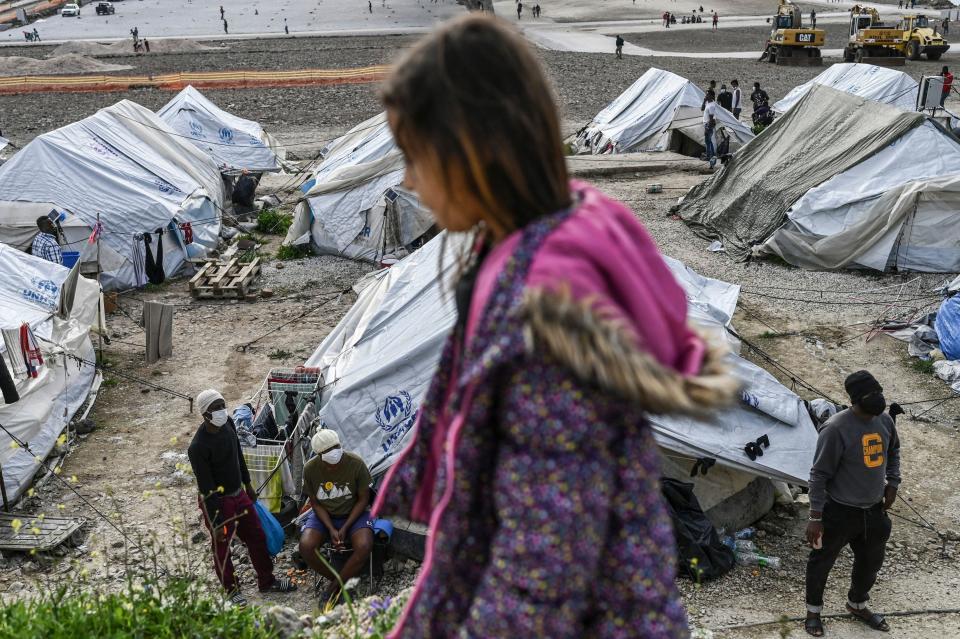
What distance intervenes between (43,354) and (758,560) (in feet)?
22.4

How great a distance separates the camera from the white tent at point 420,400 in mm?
6594

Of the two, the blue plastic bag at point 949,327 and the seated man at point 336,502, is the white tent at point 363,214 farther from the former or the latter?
the seated man at point 336,502

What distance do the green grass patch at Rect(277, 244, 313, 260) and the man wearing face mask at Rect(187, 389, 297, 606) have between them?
27.5 feet

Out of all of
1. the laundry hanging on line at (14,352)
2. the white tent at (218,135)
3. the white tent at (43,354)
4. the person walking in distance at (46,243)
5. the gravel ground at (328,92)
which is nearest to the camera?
the white tent at (43,354)

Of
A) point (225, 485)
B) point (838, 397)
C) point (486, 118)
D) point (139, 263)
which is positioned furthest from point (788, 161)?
point (486, 118)

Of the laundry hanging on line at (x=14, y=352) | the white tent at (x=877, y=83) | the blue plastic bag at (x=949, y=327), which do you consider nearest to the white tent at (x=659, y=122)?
the white tent at (x=877, y=83)

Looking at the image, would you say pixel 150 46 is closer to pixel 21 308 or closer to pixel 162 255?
pixel 162 255

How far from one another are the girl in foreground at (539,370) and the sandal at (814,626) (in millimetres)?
4513

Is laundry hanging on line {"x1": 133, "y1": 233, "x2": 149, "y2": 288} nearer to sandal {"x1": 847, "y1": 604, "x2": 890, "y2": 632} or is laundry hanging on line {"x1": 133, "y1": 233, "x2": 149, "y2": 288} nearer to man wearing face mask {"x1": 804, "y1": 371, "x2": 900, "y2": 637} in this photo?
man wearing face mask {"x1": 804, "y1": 371, "x2": 900, "y2": 637}

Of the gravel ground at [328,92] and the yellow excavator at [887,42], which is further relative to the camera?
the yellow excavator at [887,42]

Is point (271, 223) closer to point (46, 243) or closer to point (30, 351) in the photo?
point (46, 243)

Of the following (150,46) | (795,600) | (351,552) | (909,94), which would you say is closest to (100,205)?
(351,552)

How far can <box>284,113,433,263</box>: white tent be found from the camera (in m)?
13.3

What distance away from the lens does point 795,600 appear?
591cm
